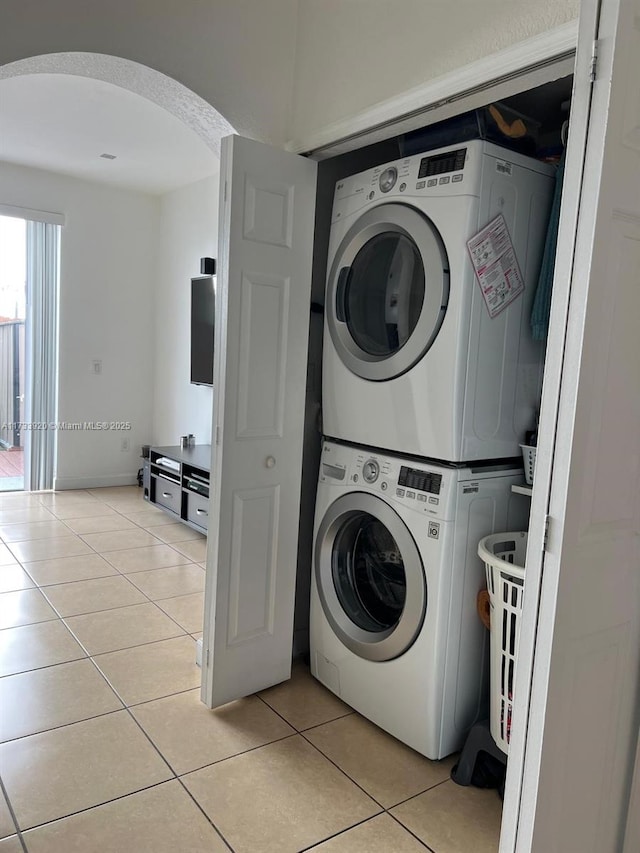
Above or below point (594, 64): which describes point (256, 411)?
below

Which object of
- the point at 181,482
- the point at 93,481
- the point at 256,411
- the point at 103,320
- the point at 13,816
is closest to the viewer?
the point at 13,816

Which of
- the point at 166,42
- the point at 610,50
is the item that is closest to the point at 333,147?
the point at 166,42

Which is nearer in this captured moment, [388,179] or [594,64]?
[594,64]

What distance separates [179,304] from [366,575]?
368 cm

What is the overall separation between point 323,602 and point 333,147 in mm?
1607

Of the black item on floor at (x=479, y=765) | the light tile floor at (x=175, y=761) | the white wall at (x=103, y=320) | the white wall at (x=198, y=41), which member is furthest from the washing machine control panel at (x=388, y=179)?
the white wall at (x=103, y=320)

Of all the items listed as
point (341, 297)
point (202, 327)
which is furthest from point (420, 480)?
point (202, 327)

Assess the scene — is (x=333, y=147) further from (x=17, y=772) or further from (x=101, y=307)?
(x=101, y=307)

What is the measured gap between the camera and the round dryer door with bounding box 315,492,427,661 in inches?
84.4

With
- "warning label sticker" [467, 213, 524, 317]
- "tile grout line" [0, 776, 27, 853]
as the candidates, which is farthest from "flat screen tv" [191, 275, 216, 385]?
"tile grout line" [0, 776, 27, 853]

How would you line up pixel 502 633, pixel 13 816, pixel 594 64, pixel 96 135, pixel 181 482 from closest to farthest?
1. pixel 594 64
2. pixel 13 816
3. pixel 502 633
4. pixel 96 135
5. pixel 181 482

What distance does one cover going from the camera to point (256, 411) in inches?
90.4

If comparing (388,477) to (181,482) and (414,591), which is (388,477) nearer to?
(414,591)

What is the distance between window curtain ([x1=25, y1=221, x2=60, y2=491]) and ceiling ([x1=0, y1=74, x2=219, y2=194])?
605 mm
